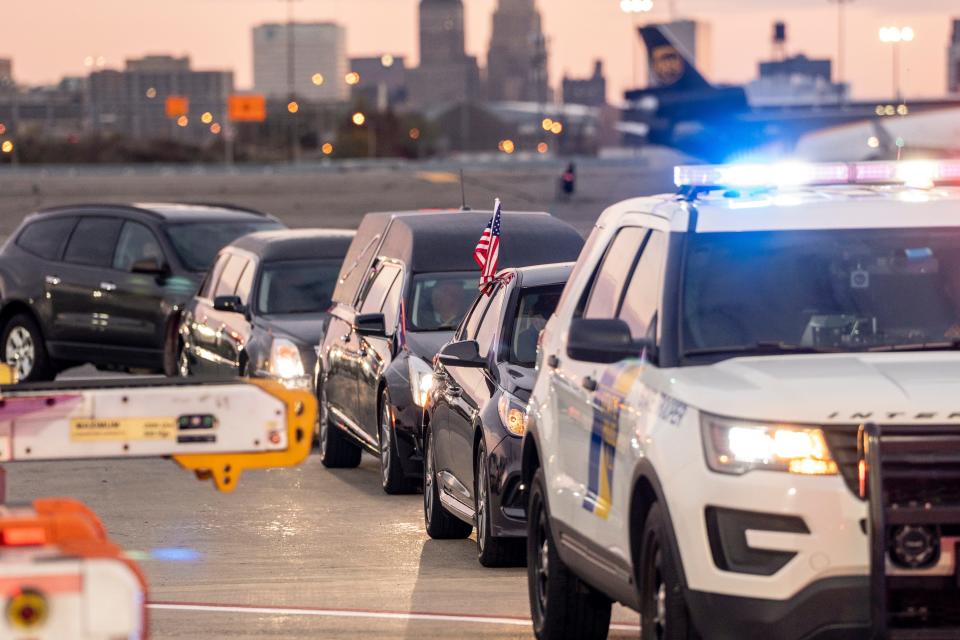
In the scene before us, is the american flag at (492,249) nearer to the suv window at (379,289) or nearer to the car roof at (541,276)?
the suv window at (379,289)

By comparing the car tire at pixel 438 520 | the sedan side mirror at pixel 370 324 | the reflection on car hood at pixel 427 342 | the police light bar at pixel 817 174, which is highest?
the police light bar at pixel 817 174

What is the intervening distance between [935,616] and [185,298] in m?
15.6

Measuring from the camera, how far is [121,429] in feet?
19.1

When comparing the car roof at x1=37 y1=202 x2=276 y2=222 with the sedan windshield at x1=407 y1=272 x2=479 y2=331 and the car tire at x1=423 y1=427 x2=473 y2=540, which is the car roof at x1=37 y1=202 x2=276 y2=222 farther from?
the car tire at x1=423 y1=427 x2=473 y2=540

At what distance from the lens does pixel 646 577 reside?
7.06m

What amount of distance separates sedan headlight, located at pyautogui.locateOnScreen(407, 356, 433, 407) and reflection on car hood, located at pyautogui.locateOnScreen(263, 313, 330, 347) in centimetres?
348

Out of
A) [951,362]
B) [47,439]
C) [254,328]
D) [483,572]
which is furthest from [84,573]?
[254,328]

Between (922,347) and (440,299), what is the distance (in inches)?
293

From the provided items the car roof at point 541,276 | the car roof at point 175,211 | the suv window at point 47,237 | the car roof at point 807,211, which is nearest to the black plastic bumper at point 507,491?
the car roof at point 541,276

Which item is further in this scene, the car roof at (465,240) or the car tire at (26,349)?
the car tire at (26,349)

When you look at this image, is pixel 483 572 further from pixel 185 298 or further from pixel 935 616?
pixel 185 298

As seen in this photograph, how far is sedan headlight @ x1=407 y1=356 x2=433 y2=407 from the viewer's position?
13.4m

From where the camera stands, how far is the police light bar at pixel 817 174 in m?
8.07

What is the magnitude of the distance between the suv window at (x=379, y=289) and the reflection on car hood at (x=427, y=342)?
83 cm
